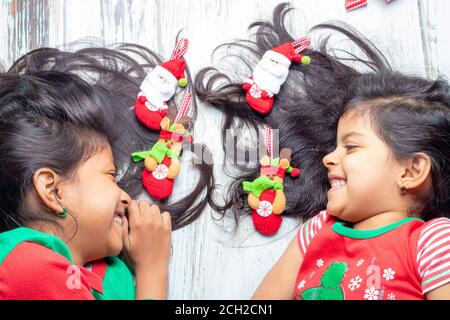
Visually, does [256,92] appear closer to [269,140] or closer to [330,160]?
A: [269,140]

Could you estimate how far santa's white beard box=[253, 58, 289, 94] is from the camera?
140 cm

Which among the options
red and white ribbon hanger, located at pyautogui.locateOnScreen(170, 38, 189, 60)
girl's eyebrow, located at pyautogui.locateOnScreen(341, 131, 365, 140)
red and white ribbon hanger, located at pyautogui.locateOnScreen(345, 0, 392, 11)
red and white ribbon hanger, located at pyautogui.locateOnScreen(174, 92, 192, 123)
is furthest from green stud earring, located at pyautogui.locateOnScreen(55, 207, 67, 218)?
red and white ribbon hanger, located at pyautogui.locateOnScreen(345, 0, 392, 11)

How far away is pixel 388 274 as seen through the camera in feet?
3.77

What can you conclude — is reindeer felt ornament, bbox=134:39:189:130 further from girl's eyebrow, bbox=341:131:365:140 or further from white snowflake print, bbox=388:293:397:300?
white snowflake print, bbox=388:293:397:300

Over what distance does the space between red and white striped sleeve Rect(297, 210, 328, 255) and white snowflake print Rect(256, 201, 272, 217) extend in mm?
74

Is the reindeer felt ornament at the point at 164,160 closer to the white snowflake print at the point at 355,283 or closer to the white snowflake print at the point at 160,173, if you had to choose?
A: the white snowflake print at the point at 160,173

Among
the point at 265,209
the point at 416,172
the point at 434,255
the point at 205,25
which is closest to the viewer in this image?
the point at 434,255

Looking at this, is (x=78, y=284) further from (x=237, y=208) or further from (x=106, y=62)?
(x=106, y=62)

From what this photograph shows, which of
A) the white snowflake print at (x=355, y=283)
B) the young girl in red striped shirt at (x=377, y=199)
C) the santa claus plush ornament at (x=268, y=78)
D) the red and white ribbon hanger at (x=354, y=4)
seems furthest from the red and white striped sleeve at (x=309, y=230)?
the red and white ribbon hanger at (x=354, y=4)

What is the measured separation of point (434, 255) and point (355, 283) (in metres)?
0.14

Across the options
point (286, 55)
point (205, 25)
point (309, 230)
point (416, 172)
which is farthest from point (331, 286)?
point (205, 25)

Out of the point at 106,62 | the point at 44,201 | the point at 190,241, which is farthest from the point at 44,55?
the point at 190,241

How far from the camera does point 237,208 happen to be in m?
1.37

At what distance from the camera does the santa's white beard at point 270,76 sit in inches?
54.9
